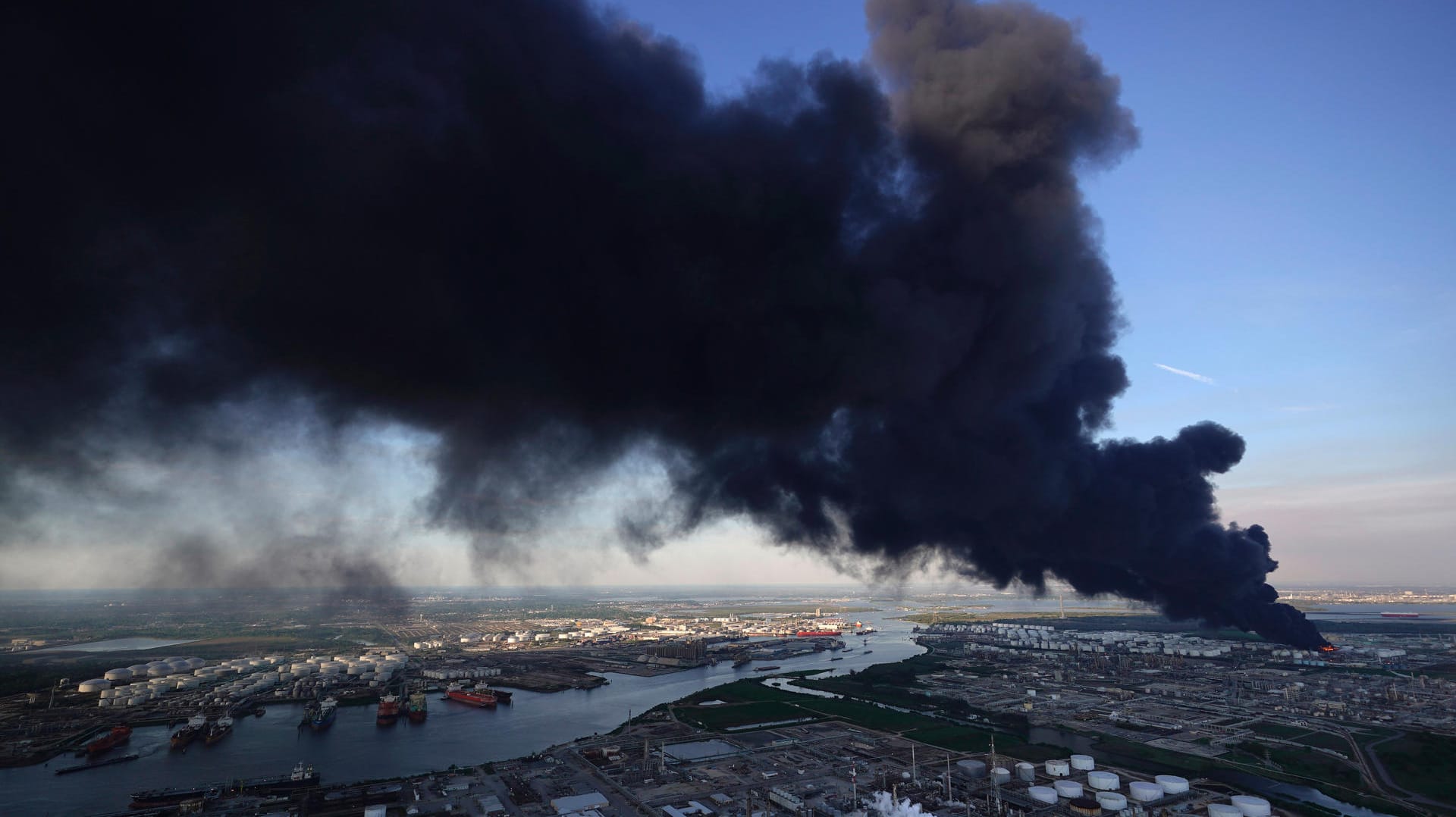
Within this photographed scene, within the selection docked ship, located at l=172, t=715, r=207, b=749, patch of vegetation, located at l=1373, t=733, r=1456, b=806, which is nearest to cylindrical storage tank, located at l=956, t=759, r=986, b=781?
patch of vegetation, located at l=1373, t=733, r=1456, b=806

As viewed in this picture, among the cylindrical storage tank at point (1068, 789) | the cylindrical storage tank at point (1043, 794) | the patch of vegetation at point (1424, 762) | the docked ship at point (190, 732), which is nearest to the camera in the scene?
the cylindrical storage tank at point (1043, 794)

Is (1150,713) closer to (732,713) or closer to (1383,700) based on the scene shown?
(1383,700)

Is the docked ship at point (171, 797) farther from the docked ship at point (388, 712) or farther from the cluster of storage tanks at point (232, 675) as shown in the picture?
the cluster of storage tanks at point (232, 675)

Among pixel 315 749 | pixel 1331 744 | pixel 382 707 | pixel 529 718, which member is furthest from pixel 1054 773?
pixel 382 707

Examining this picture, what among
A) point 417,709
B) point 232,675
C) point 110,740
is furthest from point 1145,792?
point 232,675

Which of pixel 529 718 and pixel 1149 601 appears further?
pixel 529 718

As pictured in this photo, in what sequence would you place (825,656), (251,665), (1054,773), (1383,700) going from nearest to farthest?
(1054,773) → (1383,700) → (251,665) → (825,656)

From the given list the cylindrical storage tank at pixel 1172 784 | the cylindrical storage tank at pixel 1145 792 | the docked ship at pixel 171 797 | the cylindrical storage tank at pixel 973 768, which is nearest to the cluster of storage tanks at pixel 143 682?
the docked ship at pixel 171 797

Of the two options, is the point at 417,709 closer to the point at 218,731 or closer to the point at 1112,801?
the point at 218,731
